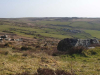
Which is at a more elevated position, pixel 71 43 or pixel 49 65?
pixel 71 43

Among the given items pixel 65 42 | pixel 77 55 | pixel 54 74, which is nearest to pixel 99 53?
pixel 77 55

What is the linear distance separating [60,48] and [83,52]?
6.22m

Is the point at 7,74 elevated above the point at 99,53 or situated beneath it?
elevated above

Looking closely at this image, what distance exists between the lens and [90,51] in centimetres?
1694

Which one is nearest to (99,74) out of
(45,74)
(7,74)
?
(45,74)

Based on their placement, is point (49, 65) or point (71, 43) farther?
point (71, 43)

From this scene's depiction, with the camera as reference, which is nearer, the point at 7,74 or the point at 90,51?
the point at 7,74

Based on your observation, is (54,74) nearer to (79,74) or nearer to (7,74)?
(79,74)

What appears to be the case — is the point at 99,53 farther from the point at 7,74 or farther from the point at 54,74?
the point at 7,74

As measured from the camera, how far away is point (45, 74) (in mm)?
7098

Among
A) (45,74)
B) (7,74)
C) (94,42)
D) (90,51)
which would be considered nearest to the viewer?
(45,74)

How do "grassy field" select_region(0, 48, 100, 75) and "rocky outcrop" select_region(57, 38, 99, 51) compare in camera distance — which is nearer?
"grassy field" select_region(0, 48, 100, 75)

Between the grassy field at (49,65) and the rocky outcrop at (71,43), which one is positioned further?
the rocky outcrop at (71,43)

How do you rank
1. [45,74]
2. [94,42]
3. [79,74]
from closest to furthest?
[45,74]
[79,74]
[94,42]
